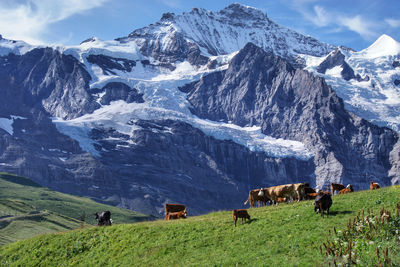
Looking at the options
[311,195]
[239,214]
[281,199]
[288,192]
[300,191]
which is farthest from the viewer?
[281,199]

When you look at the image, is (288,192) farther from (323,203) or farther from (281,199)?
(323,203)

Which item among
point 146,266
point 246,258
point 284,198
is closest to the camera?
point 246,258

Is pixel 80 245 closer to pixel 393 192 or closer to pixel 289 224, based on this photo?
pixel 289 224

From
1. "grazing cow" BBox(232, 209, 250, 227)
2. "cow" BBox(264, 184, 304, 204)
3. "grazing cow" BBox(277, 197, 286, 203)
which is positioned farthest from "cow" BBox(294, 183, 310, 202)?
"grazing cow" BBox(232, 209, 250, 227)

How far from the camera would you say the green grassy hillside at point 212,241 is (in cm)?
3722

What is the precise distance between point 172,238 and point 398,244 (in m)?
20.5

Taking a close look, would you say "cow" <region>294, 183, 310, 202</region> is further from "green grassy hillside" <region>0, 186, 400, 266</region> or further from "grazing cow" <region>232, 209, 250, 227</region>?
"grazing cow" <region>232, 209, 250, 227</region>

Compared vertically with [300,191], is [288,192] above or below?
below

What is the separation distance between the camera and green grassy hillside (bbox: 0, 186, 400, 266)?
37.2 meters

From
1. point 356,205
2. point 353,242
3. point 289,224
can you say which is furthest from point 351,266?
point 356,205

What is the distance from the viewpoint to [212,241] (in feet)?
141

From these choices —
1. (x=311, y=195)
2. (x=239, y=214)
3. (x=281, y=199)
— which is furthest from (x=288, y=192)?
(x=239, y=214)

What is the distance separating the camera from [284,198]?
56.4 m

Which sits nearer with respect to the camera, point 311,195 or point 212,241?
point 212,241
